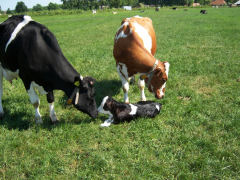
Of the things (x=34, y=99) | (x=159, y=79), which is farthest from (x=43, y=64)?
(x=159, y=79)

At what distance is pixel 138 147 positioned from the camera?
387 cm

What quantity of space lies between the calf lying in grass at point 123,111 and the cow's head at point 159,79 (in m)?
0.40

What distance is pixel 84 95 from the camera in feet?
13.6

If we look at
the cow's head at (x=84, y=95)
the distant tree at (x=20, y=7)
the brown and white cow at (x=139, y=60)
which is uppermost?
the distant tree at (x=20, y=7)

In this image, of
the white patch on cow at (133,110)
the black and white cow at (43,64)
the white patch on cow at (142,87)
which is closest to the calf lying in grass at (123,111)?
the white patch on cow at (133,110)

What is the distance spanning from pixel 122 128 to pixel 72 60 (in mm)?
5648

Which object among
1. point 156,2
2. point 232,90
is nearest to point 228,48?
point 232,90

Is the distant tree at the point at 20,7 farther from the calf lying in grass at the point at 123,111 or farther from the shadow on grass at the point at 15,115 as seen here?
the calf lying in grass at the point at 123,111

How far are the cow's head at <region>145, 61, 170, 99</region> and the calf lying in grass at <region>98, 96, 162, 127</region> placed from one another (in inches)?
15.9

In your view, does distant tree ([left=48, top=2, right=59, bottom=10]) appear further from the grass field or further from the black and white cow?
the black and white cow

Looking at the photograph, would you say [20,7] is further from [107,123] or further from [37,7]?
[107,123]

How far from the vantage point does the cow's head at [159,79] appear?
4.71 meters

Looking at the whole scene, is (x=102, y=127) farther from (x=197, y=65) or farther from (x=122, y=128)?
(x=197, y=65)

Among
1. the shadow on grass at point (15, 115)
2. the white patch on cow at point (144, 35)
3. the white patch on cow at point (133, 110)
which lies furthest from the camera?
the white patch on cow at point (144, 35)
